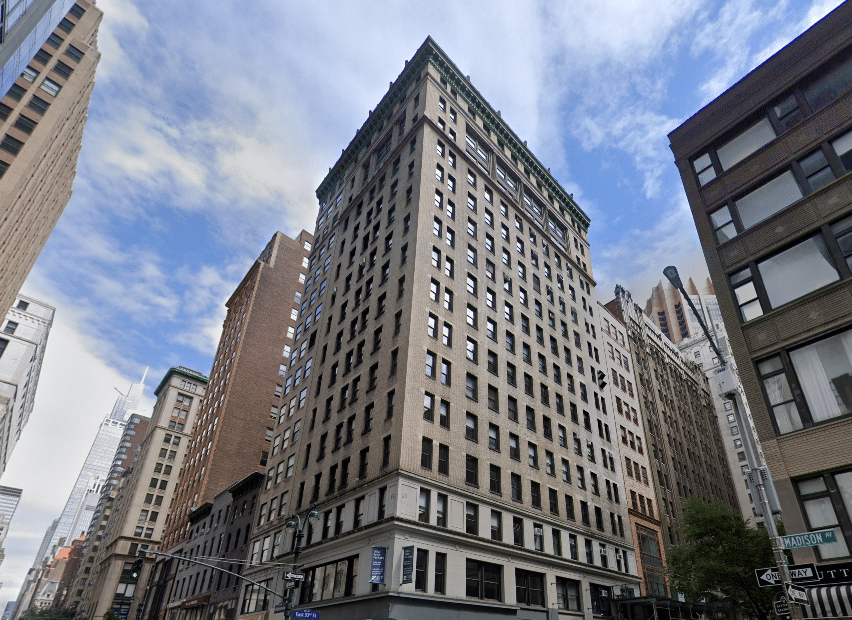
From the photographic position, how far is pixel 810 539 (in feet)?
40.1

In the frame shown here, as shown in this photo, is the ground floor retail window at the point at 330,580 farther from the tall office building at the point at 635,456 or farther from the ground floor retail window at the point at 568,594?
the tall office building at the point at 635,456

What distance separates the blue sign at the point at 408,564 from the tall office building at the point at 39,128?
141 ft

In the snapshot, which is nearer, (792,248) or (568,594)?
(792,248)

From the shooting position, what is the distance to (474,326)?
140ft

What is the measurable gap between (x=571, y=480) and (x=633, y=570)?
34.5ft

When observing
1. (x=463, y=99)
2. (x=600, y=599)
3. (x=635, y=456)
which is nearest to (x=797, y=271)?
(x=600, y=599)

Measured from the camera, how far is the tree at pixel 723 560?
28.0 metres

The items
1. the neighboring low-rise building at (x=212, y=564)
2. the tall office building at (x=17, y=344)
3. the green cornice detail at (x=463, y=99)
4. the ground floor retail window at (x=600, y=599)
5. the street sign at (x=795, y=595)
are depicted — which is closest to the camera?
the street sign at (x=795, y=595)

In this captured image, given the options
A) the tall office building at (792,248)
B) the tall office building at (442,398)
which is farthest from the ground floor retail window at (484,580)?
the tall office building at (792,248)

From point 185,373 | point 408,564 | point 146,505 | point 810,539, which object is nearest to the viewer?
point 810,539

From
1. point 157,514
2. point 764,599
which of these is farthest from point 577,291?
point 157,514

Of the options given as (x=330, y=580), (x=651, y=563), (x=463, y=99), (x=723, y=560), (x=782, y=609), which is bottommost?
(x=782, y=609)

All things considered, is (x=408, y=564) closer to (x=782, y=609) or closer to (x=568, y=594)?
(x=568, y=594)

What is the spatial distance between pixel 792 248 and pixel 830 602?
1146 centimetres
